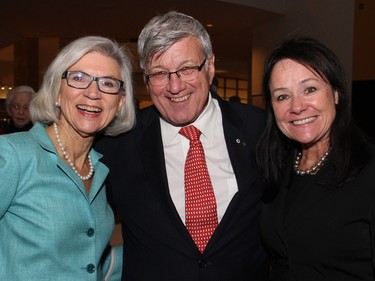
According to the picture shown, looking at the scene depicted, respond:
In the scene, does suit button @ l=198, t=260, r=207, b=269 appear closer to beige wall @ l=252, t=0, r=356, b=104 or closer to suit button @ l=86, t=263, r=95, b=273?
suit button @ l=86, t=263, r=95, b=273

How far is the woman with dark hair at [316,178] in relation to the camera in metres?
1.78

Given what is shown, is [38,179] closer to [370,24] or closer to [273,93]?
[273,93]

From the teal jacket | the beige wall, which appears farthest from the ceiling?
the teal jacket

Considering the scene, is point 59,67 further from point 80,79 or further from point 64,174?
point 64,174

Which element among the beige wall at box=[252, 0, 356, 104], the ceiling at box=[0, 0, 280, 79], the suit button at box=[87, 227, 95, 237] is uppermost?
the ceiling at box=[0, 0, 280, 79]

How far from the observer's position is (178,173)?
2.30 m

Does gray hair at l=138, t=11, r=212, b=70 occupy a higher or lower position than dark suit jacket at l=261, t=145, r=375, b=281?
higher

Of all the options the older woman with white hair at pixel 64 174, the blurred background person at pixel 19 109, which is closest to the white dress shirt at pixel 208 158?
the older woman with white hair at pixel 64 174

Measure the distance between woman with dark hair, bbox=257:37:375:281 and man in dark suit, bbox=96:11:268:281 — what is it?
0.52 ft

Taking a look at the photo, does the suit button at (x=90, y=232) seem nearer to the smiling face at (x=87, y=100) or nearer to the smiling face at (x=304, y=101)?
the smiling face at (x=87, y=100)

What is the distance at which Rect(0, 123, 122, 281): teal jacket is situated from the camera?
173 centimetres

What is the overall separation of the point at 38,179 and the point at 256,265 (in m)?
1.22

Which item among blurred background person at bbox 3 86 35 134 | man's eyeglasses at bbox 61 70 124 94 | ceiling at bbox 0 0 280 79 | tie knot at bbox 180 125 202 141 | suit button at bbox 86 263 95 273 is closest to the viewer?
suit button at bbox 86 263 95 273

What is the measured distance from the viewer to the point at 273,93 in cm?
209
